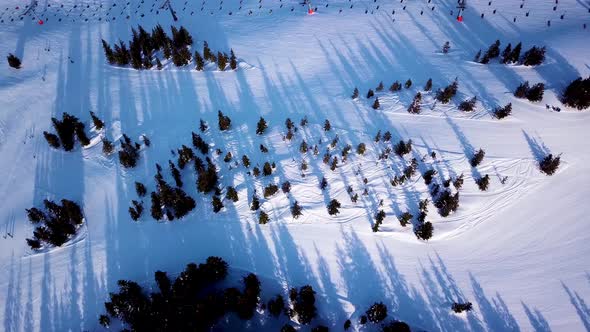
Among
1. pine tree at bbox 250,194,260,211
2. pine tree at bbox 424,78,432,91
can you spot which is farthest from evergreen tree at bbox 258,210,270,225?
pine tree at bbox 424,78,432,91

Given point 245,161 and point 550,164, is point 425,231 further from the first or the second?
point 245,161

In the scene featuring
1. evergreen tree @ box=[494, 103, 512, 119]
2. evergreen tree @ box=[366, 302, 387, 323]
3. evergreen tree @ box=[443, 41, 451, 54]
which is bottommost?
evergreen tree @ box=[366, 302, 387, 323]

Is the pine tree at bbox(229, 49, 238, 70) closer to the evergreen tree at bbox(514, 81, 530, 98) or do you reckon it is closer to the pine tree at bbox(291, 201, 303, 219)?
the pine tree at bbox(291, 201, 303, 219)

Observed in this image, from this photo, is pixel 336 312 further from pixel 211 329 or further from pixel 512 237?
pixel 512 237

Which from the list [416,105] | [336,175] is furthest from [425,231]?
[416,105]

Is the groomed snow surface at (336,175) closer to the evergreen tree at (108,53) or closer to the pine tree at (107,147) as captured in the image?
the pine tree at (107,147)
